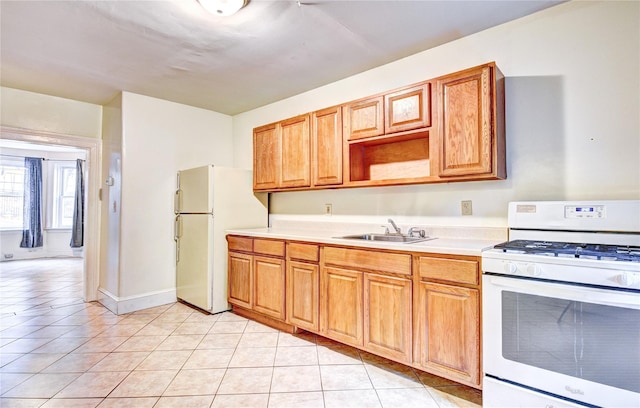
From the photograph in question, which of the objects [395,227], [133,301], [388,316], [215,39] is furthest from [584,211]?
[133,301]

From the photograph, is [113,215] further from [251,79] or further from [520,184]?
[520,184]

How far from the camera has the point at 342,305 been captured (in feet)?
7.74

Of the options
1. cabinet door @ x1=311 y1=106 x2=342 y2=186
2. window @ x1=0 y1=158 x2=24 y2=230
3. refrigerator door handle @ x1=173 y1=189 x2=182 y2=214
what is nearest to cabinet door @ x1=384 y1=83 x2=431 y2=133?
cabinet door @ x1=311 y1=106 x2=342 y2=186

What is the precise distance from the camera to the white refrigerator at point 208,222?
10.8 feet

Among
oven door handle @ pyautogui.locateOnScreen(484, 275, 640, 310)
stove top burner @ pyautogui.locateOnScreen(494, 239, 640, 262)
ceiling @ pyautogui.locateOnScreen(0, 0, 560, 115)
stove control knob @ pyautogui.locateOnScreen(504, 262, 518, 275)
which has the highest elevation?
ceiling @ pyautogui.locateOnScreen(0, 0, 560, 115)

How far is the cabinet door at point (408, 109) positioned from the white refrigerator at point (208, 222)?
6.00 ft

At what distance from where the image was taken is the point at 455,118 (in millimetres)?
2146

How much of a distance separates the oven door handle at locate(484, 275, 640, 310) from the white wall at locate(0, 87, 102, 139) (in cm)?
450

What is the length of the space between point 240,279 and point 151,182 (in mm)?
1584

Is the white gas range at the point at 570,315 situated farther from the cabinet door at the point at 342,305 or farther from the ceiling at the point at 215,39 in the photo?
the ceiling at the point at 215,39

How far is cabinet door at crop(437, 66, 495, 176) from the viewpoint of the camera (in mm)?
2008

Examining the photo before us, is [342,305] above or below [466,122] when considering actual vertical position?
below

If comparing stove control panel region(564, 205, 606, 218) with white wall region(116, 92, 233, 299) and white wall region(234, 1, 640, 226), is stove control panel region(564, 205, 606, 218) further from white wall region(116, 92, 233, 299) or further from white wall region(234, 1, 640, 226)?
white wall region(116, 92, 233, 299)

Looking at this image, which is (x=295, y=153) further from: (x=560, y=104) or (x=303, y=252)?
(x=560, y=104)
